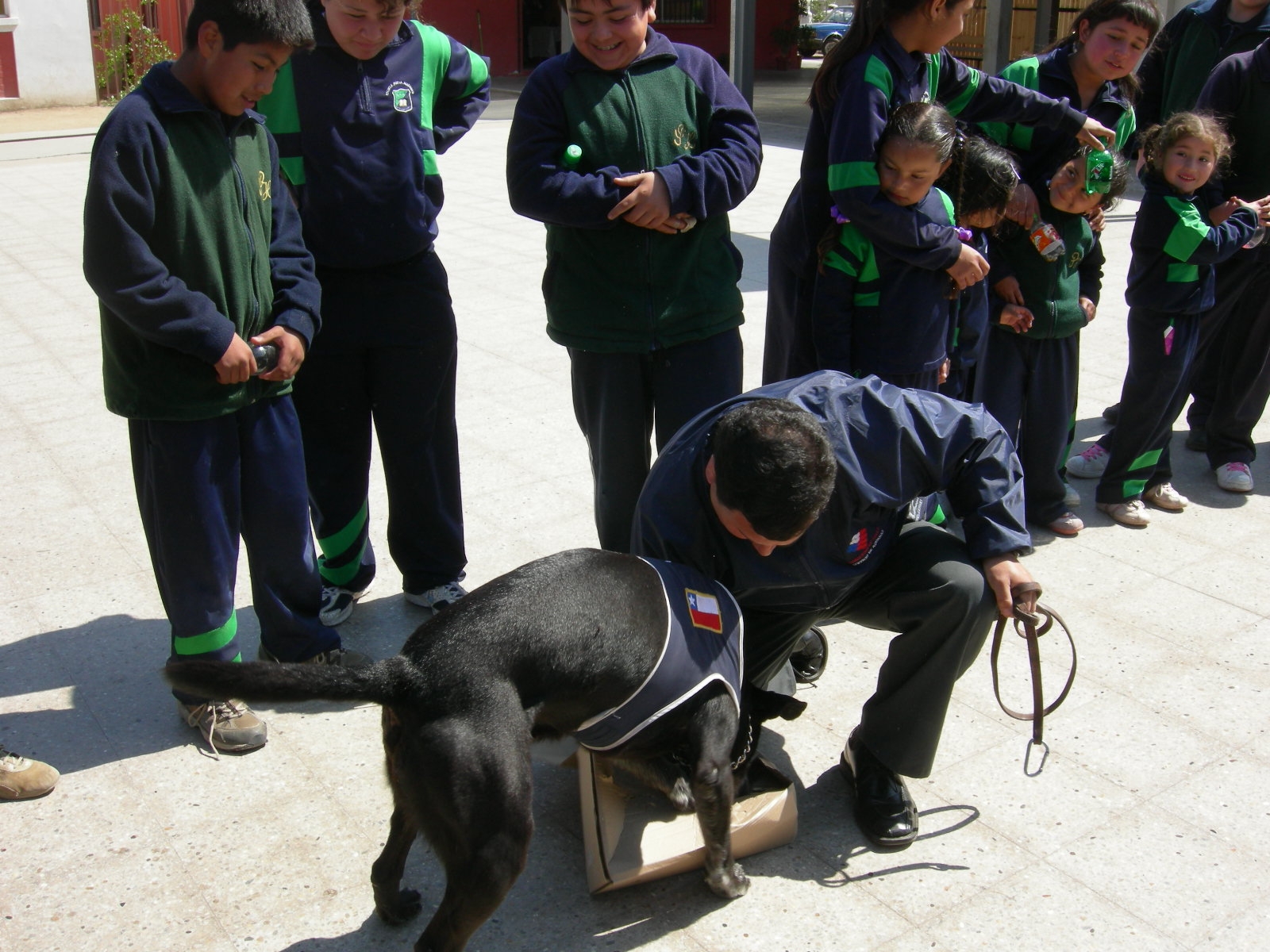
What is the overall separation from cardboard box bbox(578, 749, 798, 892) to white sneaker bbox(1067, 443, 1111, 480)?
8.88 feet

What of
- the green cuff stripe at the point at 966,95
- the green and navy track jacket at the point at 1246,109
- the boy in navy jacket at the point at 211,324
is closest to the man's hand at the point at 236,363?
the boy in navy jacket at the point at 211,324

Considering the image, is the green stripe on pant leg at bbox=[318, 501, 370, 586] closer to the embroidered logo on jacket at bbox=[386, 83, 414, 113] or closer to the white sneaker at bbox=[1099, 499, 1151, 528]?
the embroidered logo on jacket at bbox=[386, 83, 414, 113]

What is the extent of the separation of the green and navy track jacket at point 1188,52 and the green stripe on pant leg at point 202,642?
14.4 ft

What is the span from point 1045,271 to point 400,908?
3.11 metres

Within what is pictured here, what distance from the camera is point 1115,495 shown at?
4.54m

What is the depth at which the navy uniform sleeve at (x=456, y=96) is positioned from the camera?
3505 millimetres

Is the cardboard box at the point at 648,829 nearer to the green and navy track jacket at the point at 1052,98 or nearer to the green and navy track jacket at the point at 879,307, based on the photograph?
the green and navy track jacket at the point at 879,307

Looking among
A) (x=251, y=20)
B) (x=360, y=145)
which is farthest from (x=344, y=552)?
(x=251, y=20)

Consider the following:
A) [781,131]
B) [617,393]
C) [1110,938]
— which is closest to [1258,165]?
[617,393]

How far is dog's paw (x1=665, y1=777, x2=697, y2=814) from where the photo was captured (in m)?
2.70

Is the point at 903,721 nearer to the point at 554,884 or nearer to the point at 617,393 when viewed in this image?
the point at 554,884

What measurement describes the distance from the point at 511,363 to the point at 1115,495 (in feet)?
10.1

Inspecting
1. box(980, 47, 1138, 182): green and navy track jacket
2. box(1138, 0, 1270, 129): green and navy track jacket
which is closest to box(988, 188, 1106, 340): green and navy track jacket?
box(980, 47, 1138, 182): green and navy track jacket

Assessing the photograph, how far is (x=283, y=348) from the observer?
3002mm
